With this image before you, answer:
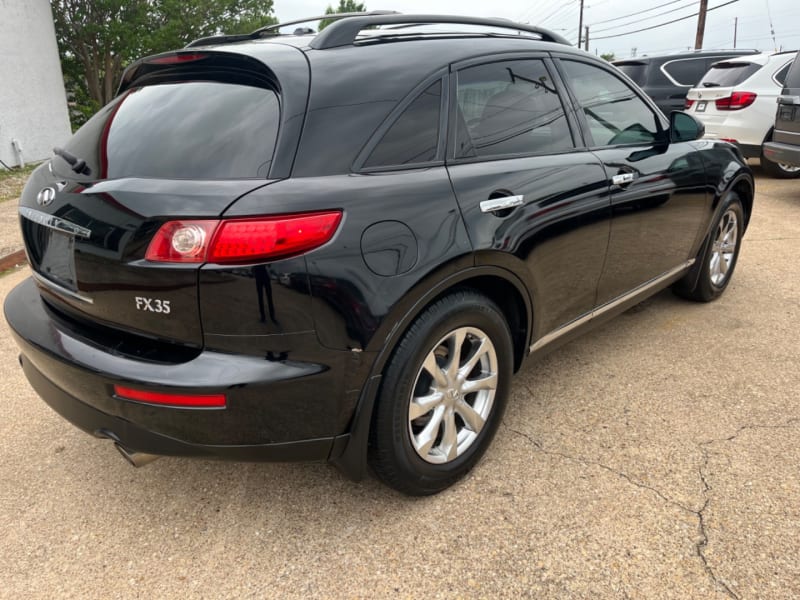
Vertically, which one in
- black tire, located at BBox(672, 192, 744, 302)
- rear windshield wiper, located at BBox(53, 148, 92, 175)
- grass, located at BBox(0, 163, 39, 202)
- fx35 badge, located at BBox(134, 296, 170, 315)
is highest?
rear windshield wiper, located at BBox(53, 148, 92, 175)

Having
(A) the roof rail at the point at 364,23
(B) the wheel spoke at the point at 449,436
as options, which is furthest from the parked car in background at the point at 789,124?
(B) the wheel spoke at the point at 449,436

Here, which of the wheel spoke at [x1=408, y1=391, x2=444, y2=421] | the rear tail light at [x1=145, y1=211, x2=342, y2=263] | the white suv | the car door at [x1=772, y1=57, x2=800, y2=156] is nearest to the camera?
the rear tail light at [x1=145, y1=211, x2=342, y2=263]

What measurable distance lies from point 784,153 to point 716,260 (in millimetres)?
3684

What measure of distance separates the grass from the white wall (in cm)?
47

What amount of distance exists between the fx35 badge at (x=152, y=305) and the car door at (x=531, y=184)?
3.40 feet

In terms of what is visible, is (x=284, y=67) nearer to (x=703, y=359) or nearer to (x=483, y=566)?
(x=483, y=566)

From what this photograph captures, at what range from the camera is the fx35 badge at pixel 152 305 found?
1.84 metres

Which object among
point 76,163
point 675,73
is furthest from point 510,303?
point 675,73

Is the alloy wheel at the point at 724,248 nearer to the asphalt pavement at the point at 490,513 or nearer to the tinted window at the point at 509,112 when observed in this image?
the asphalt pavement at the point at 490,513

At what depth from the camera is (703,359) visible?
137 inches

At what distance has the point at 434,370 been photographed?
2242mm

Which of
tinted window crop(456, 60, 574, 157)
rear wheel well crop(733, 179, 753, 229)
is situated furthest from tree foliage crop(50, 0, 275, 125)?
tinted window crop(456, 60, 574, 157)

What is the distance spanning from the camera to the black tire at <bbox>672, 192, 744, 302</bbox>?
159 inches

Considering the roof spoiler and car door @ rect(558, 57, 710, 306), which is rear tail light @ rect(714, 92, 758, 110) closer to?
car door @ rect(558, 57, 710, 306)
